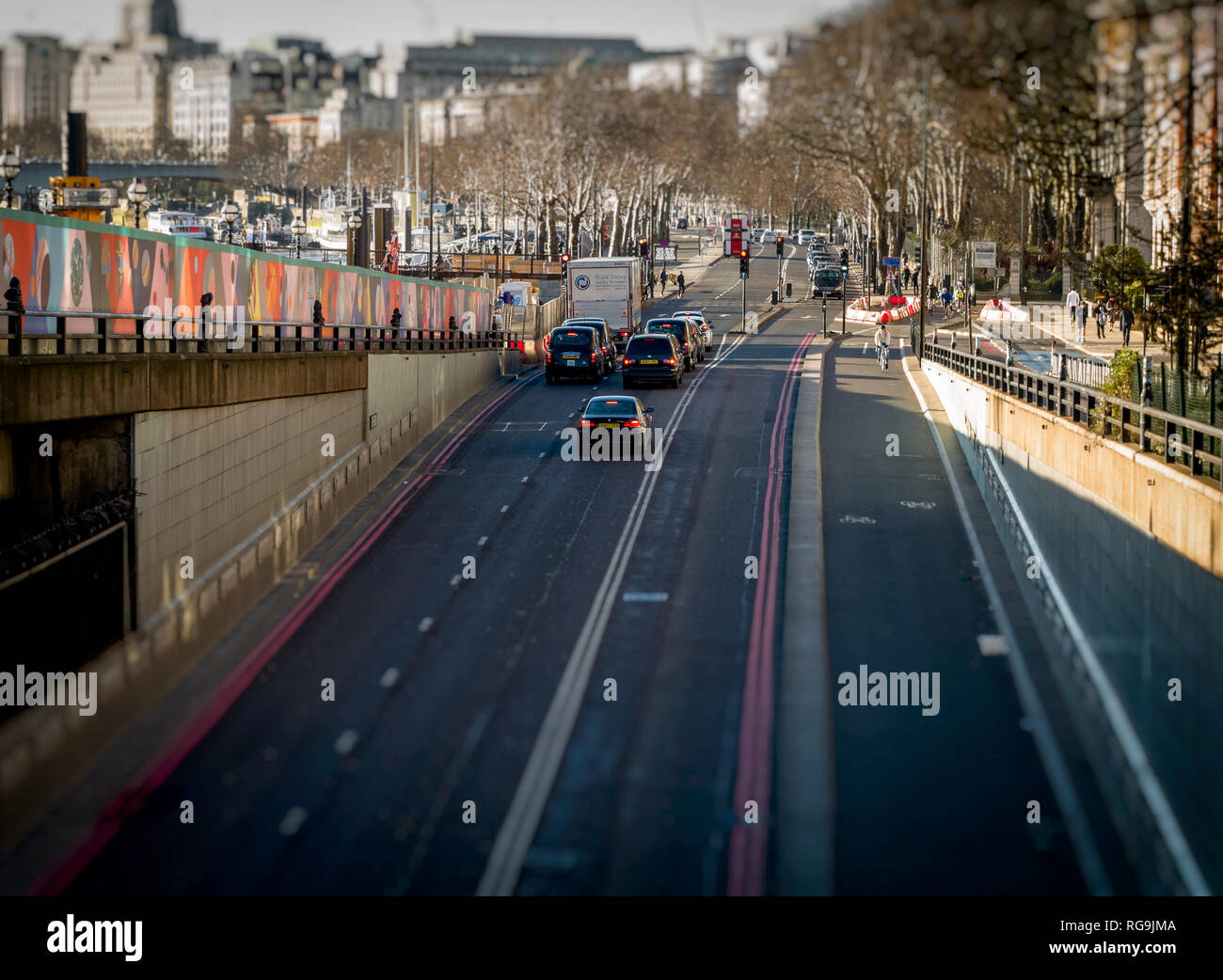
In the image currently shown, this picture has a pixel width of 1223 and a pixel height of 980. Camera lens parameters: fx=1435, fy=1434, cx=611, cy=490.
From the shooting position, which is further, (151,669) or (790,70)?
(151,669)

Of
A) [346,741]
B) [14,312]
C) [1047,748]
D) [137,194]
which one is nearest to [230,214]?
[137,194]

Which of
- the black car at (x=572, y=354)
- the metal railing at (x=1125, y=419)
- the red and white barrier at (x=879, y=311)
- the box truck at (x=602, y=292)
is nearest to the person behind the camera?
the metal railing at (x=1125, y=419)

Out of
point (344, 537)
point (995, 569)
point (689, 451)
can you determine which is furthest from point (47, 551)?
point (689, 451)

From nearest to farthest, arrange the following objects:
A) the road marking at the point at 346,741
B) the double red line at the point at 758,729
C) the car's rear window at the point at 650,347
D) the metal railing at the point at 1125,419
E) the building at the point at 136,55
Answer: the building at the point at 136,55 < the double red line at the point at 758,729 < the road marking at the point at 346,741 < the metal railing at the point at 1125,419 < the car's rear window at the point at 650,347

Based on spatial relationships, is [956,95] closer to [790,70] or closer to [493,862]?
[790,70]

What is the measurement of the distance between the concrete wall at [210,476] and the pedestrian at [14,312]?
2.77 metres

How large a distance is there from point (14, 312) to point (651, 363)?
34.1 m

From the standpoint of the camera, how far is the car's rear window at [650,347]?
170 feet

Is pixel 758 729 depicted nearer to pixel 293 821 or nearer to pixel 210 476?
pixel 293 821

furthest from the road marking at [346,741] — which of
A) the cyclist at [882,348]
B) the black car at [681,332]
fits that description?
the cyclist at [882,348]

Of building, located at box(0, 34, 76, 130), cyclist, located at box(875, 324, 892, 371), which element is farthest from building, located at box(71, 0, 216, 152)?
cyclist, located at box(875, 324, 892, 371)

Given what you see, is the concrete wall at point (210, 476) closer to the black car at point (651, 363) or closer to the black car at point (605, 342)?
the black car at point (651, 363)
